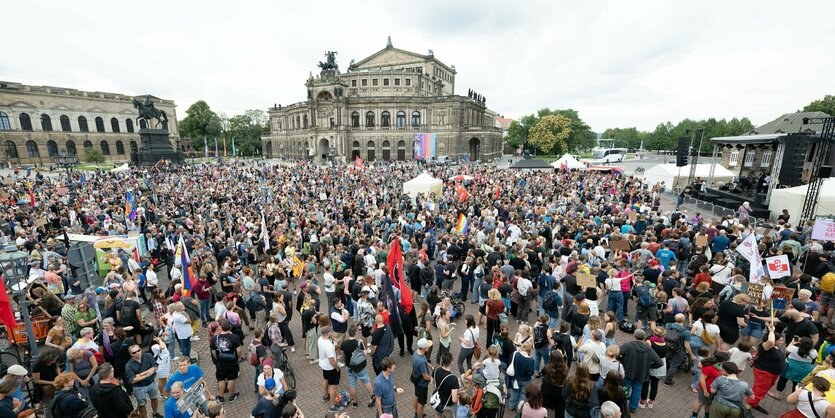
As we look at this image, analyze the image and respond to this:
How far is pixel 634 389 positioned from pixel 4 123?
89701mm

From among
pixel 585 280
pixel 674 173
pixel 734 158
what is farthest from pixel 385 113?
pixel 585 280

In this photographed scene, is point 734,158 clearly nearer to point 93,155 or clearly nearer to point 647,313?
point 647,313

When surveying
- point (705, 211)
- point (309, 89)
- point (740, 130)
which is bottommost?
point (705, 211)

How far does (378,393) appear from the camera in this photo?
5434 mm

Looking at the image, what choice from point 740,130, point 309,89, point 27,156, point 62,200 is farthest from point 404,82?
point 740,130

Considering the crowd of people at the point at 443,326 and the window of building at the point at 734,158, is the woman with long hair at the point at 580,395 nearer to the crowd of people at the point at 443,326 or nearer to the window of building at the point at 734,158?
the crowd of people at the point at 443,326

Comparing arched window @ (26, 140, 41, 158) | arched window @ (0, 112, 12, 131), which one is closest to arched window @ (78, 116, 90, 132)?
arched window @ (26, 140, 41, 158)

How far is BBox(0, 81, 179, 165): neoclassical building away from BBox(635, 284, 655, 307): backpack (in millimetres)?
74915

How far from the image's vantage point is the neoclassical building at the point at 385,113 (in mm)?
65812

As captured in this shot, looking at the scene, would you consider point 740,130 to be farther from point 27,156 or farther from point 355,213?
point 27,156

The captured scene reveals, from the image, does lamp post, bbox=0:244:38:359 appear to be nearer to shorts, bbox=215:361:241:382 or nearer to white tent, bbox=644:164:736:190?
shorts, bbox=215:361:241:382

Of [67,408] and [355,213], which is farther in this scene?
[355,213]

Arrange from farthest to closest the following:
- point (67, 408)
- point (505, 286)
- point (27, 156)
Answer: point (27, 156)
point (505, 286)
point (67, 408)

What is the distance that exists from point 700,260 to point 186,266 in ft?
42.6
